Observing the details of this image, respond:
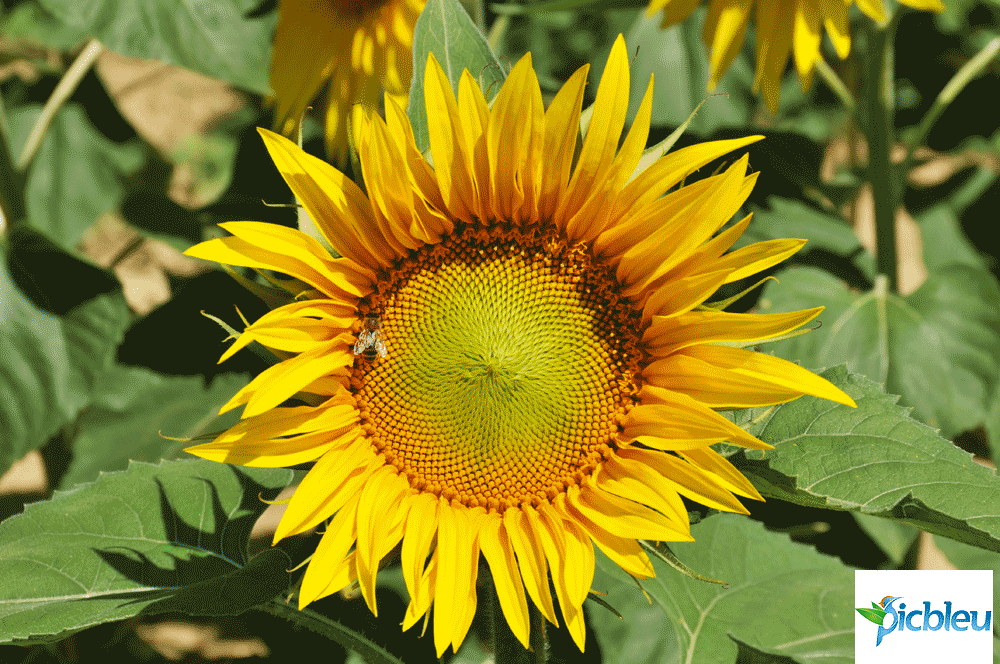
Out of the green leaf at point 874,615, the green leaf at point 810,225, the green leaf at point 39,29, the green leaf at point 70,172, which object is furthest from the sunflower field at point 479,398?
the green leaf at point 39,29

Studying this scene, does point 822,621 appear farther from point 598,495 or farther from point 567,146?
point 567,146

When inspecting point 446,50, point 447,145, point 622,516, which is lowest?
point 622,516

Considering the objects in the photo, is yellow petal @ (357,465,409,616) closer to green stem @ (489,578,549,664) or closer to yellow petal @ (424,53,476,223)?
green stem @ (489,578,549,664)

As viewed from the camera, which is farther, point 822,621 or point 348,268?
point 822,621

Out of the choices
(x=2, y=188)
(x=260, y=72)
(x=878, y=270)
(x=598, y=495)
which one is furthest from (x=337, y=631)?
(x=878, y=270)

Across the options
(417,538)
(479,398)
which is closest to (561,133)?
(479,398)

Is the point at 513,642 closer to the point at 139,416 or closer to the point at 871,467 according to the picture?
the point at 871,467

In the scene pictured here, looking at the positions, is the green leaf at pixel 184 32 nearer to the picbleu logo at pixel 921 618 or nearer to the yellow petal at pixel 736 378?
the yellow petal at pixel 736 378
